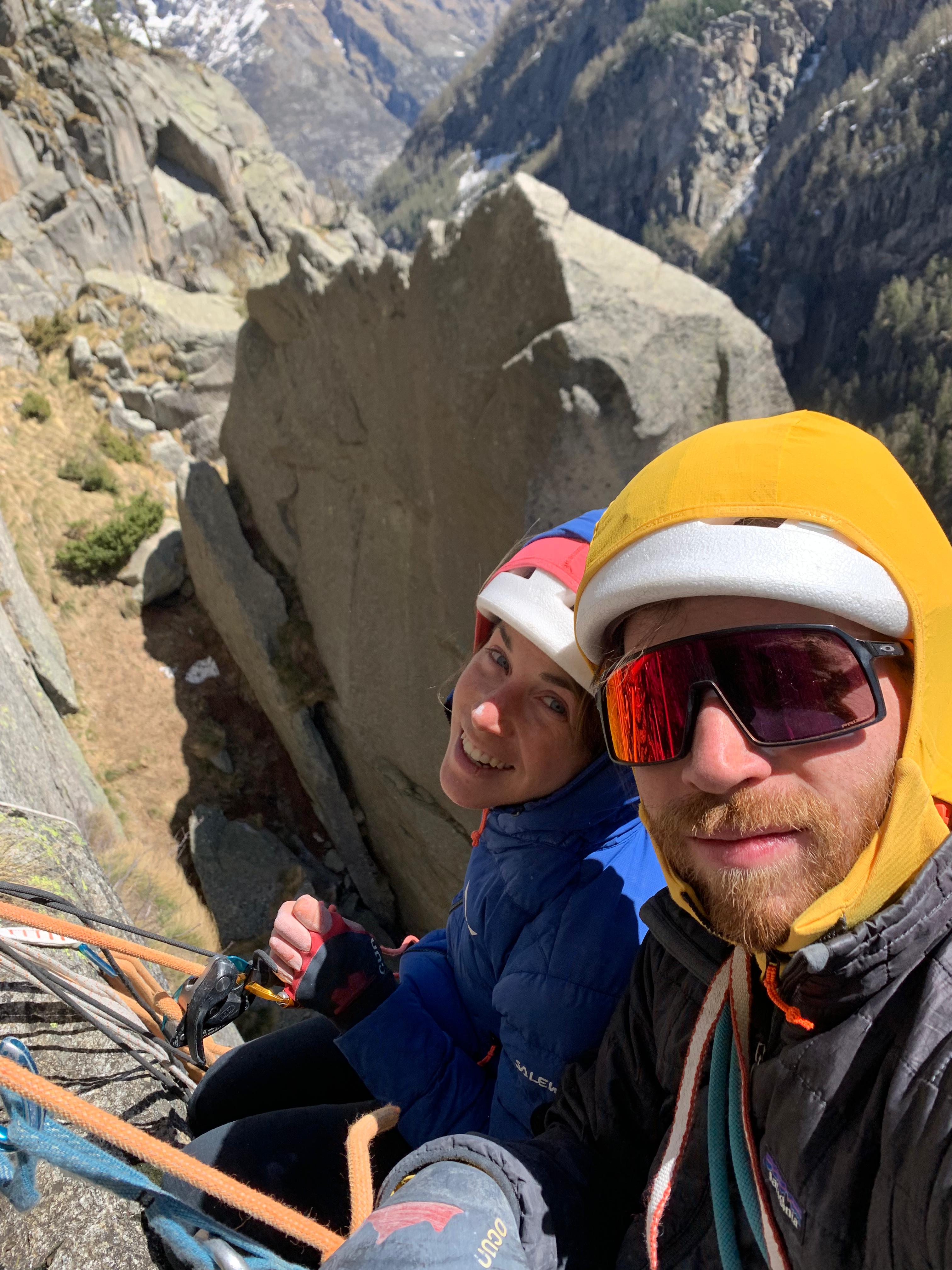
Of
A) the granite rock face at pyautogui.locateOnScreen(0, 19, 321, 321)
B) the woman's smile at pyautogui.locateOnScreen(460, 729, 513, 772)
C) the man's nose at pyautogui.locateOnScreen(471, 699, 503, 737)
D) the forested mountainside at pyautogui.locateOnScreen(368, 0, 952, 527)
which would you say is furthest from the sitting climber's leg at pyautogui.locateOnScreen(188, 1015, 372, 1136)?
the forested mountainside at pyautogui.locateOnScreen(368, 0, 952, 527)

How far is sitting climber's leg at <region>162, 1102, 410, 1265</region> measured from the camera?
77.8 inches

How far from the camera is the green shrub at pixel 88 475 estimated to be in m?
9.17

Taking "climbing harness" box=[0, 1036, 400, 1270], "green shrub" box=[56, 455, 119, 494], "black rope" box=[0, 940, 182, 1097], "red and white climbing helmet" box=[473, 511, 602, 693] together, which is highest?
"red and white climbing helmet" box=[473, 511, 602, 693]

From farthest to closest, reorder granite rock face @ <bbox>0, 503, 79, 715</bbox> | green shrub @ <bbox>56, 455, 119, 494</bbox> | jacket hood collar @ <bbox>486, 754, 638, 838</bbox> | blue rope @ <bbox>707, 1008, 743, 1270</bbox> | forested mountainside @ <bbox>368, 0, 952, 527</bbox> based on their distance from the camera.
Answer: forested mountainside @ <bbox>368, 0, 952, 527</bbox> → green shrub @ <bbox>56, 455, 119, 494</bbox> → granite rock face @ <bbox>0, 503, 79, 715</bbox> → jacket hood collar @ <bbox>486, 754, 638, 838</bbox> → blue rope @ <bbox>707, 1008, 743, 1270</bbox>

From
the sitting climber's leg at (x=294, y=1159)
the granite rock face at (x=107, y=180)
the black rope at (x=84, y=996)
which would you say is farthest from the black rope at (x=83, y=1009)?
the granite rock face at (x=107, y=180)

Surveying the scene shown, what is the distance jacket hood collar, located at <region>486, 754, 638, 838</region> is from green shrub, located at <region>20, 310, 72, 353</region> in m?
12.4

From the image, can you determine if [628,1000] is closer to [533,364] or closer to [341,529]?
[533,364]

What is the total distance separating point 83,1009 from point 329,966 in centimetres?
72

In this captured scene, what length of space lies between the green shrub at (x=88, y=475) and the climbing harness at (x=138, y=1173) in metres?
9.12

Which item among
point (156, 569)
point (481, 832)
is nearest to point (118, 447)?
point (156, 569)

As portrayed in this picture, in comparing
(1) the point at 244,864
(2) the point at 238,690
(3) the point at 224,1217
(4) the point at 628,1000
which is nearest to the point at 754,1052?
(4) the point at 628,1000

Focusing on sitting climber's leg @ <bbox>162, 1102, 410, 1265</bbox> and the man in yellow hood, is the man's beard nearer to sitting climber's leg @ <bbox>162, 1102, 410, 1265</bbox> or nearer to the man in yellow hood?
the man in yellow hood

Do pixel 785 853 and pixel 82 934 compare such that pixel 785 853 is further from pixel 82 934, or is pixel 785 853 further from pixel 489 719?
pixel 82 934

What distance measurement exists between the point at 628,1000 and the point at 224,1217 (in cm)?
132
